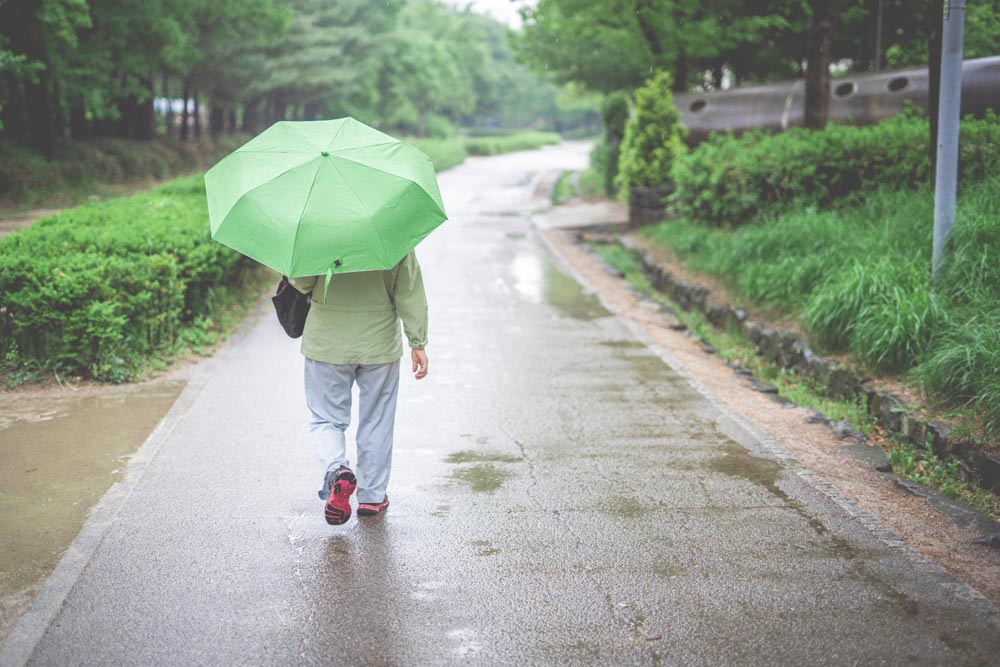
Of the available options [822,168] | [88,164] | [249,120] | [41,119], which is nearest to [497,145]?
[249,120]

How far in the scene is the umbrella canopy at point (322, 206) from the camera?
14.2 ft

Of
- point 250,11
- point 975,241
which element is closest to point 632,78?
point 250,11

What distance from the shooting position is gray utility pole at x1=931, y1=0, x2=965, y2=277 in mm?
8016

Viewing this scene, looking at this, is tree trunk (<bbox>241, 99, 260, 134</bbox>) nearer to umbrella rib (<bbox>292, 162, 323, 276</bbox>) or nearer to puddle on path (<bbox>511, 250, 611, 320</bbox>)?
puddle on path (<bbox>511, 250, 611, 320</bbox>)

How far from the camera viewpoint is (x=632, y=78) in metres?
24.9

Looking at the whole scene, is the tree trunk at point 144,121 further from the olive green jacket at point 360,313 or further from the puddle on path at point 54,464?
the olive green jacket at point 360,313

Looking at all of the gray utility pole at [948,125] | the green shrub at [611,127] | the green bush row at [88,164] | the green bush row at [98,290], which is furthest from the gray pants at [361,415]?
the green shrub at [611,127]

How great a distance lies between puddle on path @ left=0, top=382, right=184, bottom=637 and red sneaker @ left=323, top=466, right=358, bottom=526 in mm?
1315

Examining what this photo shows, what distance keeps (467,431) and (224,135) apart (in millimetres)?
37879

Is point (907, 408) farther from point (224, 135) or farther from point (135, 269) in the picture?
point (224, 135)

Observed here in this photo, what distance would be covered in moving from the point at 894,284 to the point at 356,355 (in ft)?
17.7

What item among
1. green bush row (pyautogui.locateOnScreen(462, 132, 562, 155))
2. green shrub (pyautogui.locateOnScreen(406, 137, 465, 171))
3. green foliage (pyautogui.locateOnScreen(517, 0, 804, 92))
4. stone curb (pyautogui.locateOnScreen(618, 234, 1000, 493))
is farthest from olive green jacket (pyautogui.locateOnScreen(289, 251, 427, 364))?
green bush row (pyautogui.locateOnScreen(462, 132, 562, 155))

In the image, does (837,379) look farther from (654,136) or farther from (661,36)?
(661,36)

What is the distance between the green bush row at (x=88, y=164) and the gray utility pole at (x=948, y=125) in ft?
66.9
